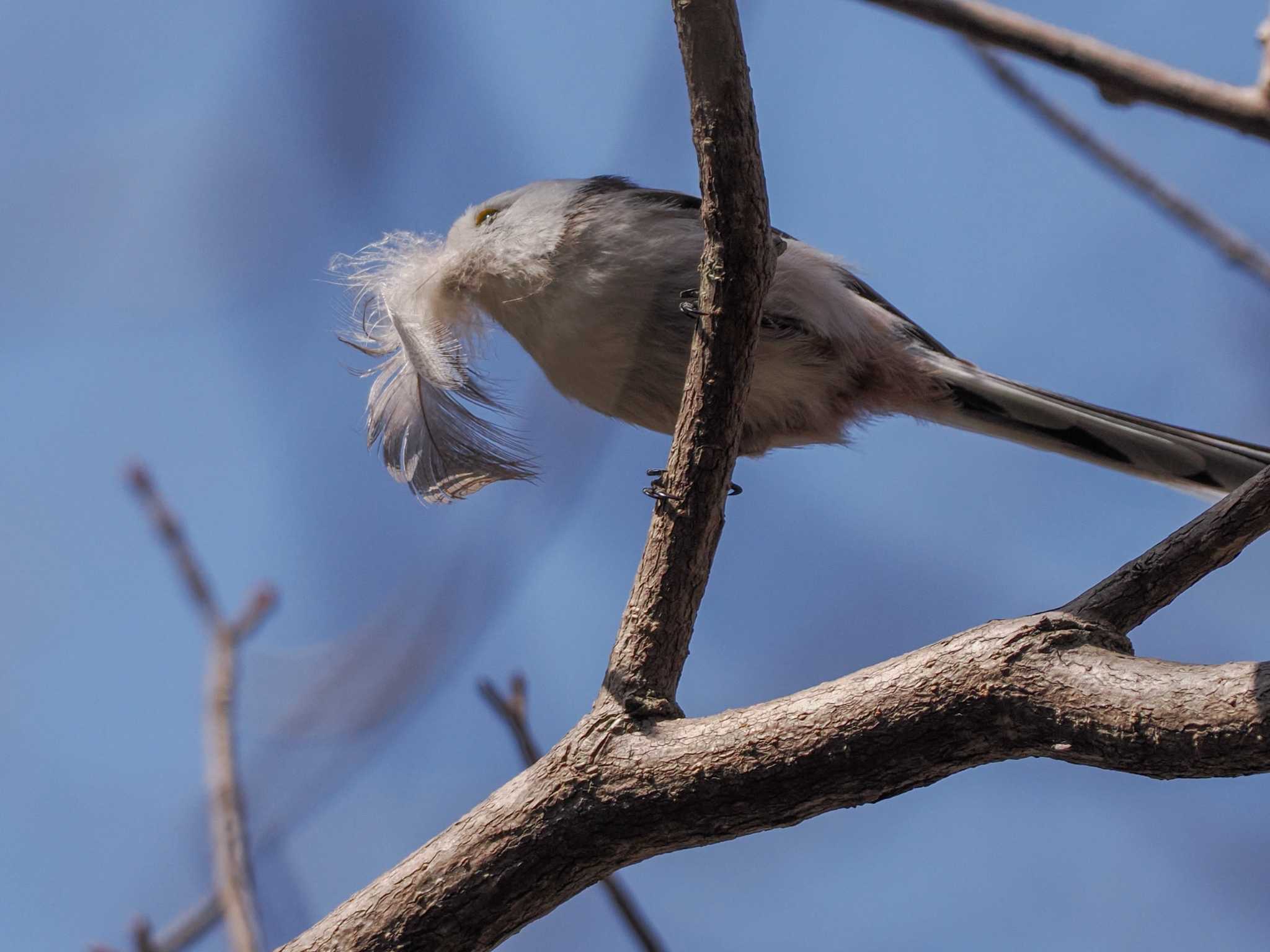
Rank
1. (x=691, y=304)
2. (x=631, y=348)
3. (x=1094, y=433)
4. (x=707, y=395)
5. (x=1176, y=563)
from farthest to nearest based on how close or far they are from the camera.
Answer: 1. (x=1094, y=433)
2. (x=631, y=348)
3. (x=691, y=304)
4. (x=707, y=395)
5. (x=1176, y=563)

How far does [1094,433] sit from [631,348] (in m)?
1.32

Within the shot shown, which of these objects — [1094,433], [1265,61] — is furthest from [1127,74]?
[1094,433]

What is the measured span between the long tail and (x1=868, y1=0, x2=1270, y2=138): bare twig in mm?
2051

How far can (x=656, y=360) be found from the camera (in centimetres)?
294

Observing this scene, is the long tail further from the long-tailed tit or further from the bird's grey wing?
the bird's grey wing

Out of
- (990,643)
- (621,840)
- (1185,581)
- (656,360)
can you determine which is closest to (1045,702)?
(990,643)

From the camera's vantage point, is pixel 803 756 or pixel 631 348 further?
pixel 631 348

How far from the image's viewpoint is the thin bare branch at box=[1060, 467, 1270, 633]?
188cm

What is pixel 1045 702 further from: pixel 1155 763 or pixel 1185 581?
pixel 1185 581

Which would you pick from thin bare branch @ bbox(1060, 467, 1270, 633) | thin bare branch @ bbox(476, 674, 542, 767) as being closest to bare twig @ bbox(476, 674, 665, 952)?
thin bare branch @ bbox(476, 674, 542, 767)

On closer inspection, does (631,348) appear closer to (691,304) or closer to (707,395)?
(691,304)

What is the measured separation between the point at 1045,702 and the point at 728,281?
1.05 m

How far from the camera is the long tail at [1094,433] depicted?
2.91 meters

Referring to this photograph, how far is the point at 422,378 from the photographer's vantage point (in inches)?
123
